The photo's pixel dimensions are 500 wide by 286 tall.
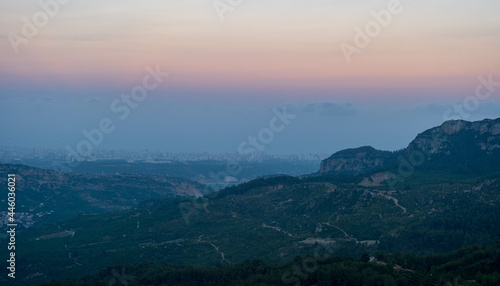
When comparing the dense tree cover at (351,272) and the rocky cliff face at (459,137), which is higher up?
the rocky cliff face at (459,137)

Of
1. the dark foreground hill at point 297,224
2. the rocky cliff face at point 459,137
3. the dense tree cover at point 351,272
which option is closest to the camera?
the dense tree cover at point 351,272

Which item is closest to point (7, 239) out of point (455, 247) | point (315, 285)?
point (315, 285)

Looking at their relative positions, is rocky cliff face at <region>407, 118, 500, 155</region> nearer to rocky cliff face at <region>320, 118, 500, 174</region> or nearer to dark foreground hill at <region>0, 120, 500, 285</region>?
rocky cliff face at <region>320, 118, 500, 174</region>

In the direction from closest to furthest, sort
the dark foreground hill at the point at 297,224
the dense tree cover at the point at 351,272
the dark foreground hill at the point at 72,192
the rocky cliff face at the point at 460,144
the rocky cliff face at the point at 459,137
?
the dense tree cover at the point at 351,272 < the dark foreground hill at the point at 297,224 < the rocky cliff face at the point at 460,144 < the rocky cliff face at the point at 459,137 < the dark foreground hill at the point at 72,192

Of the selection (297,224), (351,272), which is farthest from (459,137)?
(351,272)

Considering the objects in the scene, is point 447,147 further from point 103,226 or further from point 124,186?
point 124,186

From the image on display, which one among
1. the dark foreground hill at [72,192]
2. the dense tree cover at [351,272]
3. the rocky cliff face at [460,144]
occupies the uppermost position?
the rocky cliff face at [460,144]

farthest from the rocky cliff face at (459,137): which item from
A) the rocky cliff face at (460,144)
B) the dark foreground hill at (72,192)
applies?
A: the dark foreground hill at (72,192)

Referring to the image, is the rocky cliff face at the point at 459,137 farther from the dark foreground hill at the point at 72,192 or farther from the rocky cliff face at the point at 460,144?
the dark foreground hill at the point at 72,192
